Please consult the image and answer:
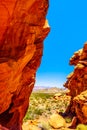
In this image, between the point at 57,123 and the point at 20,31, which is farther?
the point at 57,123

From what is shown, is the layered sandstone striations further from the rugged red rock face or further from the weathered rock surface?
the rugged red rock face

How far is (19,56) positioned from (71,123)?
31.0 m

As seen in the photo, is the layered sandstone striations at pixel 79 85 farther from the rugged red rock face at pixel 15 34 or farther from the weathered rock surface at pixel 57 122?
the rugged red rock face at pixel 15 34

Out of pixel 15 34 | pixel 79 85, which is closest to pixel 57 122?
pixel 79 85

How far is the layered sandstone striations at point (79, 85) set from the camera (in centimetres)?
4844

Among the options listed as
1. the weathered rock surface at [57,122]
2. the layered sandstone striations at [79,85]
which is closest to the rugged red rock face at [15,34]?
the layered sandstone striations at [79,85]

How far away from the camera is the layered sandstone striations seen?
48438 mm

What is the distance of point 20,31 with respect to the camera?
2184 cm

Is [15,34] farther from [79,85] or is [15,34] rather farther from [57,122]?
[79,85]

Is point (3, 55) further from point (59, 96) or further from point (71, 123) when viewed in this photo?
point (59, 96)

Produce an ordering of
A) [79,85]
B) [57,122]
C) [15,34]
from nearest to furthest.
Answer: [15,34] → [57,122] → [79,85]

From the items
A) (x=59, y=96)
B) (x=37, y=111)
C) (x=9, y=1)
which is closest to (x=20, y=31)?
(x=9, y=1)

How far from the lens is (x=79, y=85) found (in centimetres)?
5600

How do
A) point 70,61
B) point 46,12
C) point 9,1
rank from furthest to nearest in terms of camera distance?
point 70,61
point 46,12
point 9,1
